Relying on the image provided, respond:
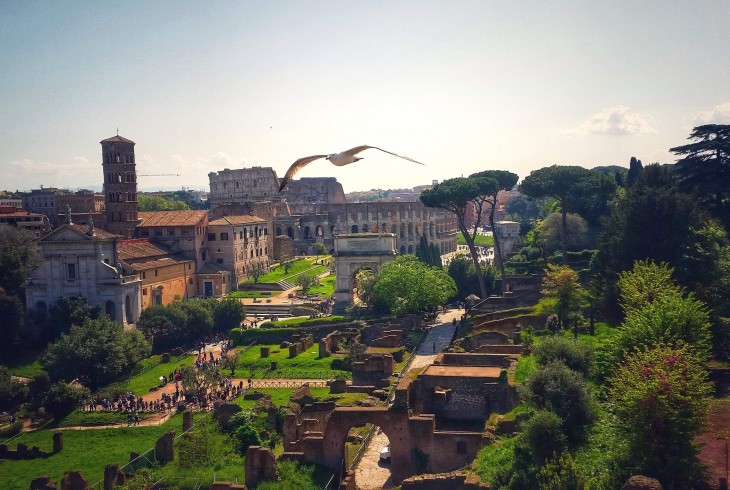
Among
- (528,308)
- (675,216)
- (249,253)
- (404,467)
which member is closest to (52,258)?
(249,253)

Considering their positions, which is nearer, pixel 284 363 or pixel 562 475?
pixel 562 475

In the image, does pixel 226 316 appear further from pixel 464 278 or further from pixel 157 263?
pixel 464 278

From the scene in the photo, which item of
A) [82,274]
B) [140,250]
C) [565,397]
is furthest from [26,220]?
[565,397]

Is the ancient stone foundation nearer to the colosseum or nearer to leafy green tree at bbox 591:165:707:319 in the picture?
leafy green tree at bbox 591:165:707:319

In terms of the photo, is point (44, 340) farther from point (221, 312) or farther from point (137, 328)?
point (221, 312)

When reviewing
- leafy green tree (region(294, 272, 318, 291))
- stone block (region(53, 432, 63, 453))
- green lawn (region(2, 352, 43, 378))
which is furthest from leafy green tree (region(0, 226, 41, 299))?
stone block (region(53, 432, 63, 453))

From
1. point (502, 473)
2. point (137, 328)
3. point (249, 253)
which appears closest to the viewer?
point (502, 473)

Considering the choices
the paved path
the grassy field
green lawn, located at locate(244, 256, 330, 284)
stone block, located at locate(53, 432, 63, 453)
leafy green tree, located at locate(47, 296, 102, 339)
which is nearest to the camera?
the paved path
